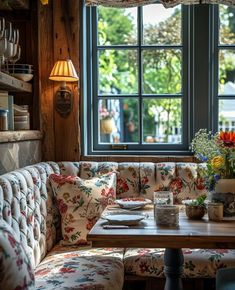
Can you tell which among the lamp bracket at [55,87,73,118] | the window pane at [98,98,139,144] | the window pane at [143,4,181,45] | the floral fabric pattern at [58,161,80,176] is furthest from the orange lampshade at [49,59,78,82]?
the window pane at [143,4,181,45]

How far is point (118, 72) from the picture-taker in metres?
3.48

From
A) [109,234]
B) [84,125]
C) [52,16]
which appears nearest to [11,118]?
[84,125]

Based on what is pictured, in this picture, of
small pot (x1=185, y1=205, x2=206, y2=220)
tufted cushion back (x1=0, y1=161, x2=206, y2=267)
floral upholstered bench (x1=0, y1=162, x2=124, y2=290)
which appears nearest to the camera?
floral upholstered bench (x1=0, y1=162, x2=124, y2=290)

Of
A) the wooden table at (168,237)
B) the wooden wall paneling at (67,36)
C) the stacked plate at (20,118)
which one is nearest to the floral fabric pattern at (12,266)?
the wooden table at (168,237)

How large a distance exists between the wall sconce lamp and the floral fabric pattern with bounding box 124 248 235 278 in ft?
4.27

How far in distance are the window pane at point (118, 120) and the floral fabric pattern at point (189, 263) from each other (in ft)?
4.10

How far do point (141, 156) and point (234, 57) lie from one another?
3.45 ft

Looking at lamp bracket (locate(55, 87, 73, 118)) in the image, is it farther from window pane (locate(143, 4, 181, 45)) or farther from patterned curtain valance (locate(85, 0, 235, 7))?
window pane (locate(143, 4, 181, 45))

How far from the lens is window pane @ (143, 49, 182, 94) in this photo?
342cm

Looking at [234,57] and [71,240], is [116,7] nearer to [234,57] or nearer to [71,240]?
[234,57]

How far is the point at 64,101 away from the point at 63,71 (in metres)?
0.27

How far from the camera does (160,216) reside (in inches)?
77.7

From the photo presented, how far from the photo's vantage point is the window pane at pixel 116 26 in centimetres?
343

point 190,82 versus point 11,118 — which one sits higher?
point 190,82
